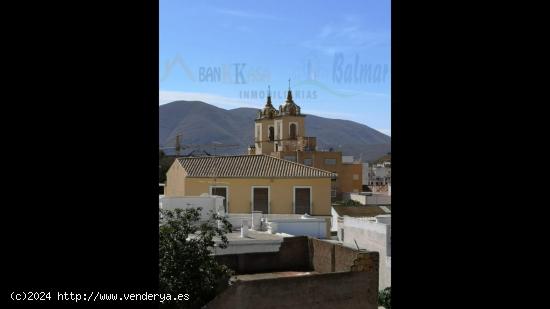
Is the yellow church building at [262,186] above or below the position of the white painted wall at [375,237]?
above

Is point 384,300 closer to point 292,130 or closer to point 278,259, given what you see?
point 278,259

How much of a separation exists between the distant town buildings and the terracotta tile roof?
11532mm

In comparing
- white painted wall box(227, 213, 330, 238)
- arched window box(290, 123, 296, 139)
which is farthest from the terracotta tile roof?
arched window box(290, 123, 296, 139)

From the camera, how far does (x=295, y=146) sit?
31.4 m

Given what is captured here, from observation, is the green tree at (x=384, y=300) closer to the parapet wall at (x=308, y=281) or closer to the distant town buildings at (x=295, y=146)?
the parapet wall at (x=308, y=281)

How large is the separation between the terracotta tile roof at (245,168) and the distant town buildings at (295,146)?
11.5m

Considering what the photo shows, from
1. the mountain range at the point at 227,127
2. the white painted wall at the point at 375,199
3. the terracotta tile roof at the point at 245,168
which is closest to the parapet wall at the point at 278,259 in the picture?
the terracotta tile roof at the point at 245,168

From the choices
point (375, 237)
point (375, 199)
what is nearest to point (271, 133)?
point (375, 199)

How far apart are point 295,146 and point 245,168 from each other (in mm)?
14147

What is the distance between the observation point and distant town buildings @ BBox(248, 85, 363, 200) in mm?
30188

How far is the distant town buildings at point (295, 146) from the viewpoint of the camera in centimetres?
3019
